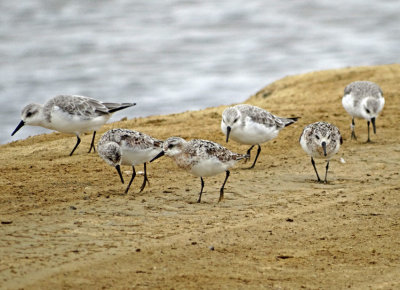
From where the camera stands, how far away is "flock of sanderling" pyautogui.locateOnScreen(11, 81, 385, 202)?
915 cm

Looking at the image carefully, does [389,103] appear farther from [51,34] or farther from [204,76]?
[51,34]

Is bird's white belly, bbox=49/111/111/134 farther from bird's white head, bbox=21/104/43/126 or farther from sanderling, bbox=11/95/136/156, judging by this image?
bird's white head, bbox=21/104/43/126

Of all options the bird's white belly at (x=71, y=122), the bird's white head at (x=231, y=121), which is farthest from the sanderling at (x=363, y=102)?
the bird's white belly at (x=71, y=122)

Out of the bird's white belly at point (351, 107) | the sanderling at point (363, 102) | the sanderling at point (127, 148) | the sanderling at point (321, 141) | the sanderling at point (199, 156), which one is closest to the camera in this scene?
the sanderling at point (199, 156)

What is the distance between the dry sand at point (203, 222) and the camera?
670 cm

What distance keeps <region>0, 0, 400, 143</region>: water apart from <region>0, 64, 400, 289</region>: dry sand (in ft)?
20.7

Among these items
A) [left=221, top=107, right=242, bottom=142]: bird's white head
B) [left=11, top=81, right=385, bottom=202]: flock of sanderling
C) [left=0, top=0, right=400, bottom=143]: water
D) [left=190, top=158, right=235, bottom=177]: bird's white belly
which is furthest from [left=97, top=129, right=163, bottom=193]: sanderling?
[left=0, top=0, right=400, bottom=143]: water

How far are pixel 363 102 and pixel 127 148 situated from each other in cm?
501

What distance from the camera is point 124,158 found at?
9523mm

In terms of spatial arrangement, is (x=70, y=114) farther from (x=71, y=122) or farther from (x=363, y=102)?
(x=363, y=102)

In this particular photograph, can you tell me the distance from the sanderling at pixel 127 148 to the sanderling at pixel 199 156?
0.35m

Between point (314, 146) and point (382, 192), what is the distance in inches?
46.6

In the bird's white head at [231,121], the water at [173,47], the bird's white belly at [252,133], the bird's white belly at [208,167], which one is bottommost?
the bird's white belly at [208,167]

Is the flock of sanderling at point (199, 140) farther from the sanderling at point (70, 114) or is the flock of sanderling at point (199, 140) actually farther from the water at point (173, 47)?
the water at point (173, 47)
